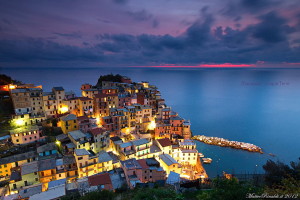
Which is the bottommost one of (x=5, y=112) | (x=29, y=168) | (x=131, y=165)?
(x=131, y=165)

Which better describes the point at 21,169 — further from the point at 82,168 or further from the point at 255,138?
the point at 255,138

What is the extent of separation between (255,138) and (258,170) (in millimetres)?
15493

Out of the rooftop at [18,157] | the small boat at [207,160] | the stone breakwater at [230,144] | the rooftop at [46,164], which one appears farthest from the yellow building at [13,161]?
the stone breakwater at [230,144]

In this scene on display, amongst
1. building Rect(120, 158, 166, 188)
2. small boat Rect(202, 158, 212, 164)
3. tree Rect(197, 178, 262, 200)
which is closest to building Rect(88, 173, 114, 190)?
building Rect(120, 158, 166, 188)

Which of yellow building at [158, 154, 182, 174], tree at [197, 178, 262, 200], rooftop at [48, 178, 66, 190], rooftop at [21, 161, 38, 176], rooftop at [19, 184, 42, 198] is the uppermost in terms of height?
tree at [197, 178, 262, 200]

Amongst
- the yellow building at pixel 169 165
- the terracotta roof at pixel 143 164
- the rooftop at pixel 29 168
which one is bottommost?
the yellow building at pixel 169 165

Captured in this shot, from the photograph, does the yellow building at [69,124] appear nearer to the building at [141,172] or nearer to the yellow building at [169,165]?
the building at [141,172]

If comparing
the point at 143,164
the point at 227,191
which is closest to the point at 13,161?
the point at 143,164

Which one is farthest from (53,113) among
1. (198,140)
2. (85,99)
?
(198,140)

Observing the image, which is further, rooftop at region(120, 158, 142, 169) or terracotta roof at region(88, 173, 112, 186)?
rooftop at region(120, 158, 142, 169)

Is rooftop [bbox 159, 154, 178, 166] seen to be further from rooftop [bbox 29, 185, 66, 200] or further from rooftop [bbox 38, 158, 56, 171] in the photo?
rooftop [bbox 38, 158, 56, 171]

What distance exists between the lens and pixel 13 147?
74.6ft

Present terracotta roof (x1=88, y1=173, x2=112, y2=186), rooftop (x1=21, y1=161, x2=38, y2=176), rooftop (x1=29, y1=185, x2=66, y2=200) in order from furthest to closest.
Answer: rooftop (x1=21, y1=161, x2=38, y2=176)
terracotta roof (x1=88, y1=173, x2=112, y2=186)
rooftop (x1=29, y1=185, x2=66, y2=200)

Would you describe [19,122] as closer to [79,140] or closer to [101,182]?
[79,140]
